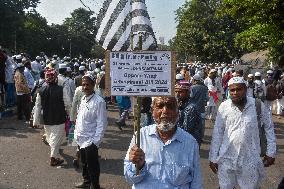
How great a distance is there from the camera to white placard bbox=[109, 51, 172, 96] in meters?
3.83

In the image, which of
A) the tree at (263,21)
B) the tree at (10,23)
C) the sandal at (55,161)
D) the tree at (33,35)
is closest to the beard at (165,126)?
the sandal at (55,161)

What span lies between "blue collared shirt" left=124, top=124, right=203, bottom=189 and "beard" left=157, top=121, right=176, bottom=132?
6cm

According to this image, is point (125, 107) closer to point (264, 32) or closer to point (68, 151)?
point (68, 151)

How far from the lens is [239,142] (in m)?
5.20

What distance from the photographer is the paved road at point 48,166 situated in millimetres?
8094

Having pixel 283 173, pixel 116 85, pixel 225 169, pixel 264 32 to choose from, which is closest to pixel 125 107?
pixel 283 173

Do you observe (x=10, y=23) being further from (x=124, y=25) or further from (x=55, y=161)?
(x=124, y=25)

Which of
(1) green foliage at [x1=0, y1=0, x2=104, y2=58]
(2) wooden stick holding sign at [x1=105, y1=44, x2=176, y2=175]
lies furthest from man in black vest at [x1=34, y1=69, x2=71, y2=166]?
(1) green foliage at [x1=0, y1=0, x2=104, y2=58]

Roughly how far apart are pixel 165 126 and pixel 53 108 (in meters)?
5.72

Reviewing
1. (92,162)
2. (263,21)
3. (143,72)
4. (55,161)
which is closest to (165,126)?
(143,72)

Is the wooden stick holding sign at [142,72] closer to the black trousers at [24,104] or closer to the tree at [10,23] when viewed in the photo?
the black trousers at [24,104]

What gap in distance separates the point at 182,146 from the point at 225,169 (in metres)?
1.83

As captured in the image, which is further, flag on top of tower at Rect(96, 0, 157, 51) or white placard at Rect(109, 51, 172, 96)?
flag on top of tower at Rect(96, 0, 157, 51)

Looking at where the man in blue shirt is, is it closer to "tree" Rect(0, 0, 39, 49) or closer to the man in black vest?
the man in black vest
